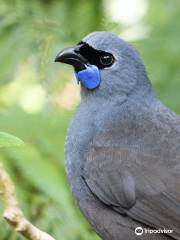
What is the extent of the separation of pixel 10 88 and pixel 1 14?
1274 millimetres

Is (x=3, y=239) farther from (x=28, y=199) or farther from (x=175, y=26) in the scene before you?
(x=175, y=26)

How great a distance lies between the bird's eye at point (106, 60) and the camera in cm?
568

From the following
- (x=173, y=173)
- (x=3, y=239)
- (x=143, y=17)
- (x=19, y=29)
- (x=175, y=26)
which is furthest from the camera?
(x=143, y=17)

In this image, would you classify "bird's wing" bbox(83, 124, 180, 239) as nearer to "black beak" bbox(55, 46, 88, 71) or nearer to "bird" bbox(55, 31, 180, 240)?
"bird" bbox(55, 31, 180, 240)

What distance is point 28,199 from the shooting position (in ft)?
19.4

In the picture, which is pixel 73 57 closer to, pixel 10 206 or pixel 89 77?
pixel 89 77

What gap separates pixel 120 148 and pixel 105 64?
57 centimetres

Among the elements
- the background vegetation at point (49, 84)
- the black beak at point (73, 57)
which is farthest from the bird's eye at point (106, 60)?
the background vegetation at point (49, 84)

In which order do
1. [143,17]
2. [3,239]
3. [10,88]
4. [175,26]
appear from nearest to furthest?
1. [3,239]
2. [175,26]
3. [10,88]
4. [143,17]

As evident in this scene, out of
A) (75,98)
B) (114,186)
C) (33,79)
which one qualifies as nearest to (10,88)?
(33,79)

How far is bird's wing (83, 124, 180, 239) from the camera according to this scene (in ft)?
17.2

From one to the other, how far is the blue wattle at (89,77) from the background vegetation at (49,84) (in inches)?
9.6

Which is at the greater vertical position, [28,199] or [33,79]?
[33,79]

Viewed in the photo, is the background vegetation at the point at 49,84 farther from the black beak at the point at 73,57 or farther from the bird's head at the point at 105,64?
the bird's head at the point at 105,64
